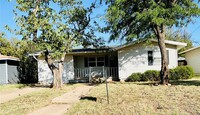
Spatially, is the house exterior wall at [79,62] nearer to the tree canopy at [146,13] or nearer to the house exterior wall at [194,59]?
the tree canopy at [146,13]

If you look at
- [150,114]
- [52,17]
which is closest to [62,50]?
[52,17]

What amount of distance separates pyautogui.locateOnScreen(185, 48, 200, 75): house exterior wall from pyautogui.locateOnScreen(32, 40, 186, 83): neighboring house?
19.4 ft

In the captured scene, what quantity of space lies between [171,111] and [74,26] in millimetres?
12914

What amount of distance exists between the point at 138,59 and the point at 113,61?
143 inches


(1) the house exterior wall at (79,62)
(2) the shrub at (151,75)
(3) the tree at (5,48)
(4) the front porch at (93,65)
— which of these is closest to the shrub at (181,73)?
(2) the shrub at (151,75)

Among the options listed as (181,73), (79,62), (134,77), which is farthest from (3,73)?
(181,73)

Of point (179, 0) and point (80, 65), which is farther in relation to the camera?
point (80, 65)

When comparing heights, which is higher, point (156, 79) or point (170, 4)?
point (170, 4)

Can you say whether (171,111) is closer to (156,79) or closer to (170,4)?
(170,4)

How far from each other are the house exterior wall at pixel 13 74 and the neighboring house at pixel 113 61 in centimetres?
408

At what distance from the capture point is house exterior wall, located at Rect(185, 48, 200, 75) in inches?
1172

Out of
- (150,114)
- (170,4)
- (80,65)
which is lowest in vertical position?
(150,114)

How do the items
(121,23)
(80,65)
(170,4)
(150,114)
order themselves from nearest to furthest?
(150,114) → (170,4) → (121,23) → (80,65)

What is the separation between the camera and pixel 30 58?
98.7ft
